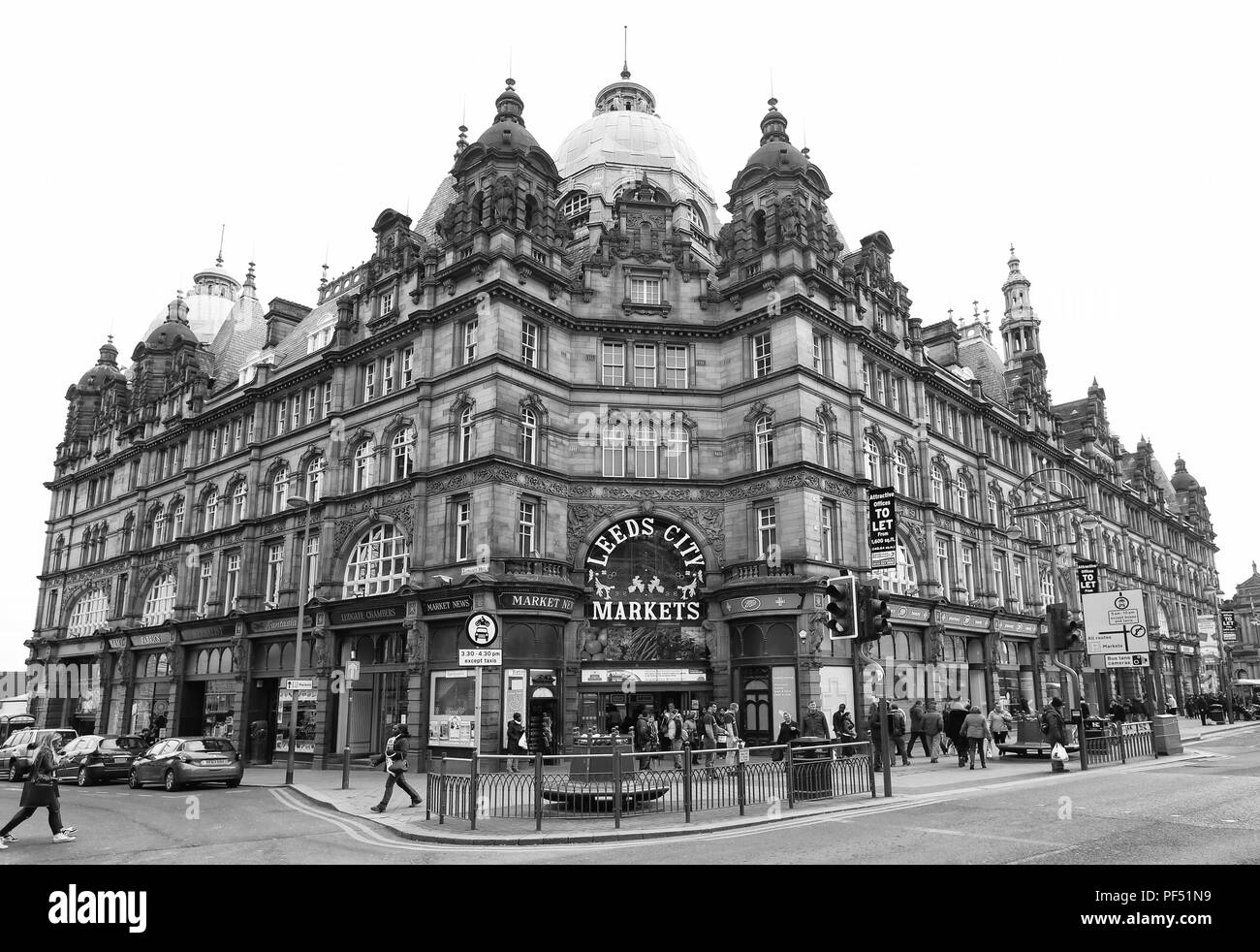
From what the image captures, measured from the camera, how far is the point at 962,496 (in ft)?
145

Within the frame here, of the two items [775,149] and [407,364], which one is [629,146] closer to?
[775,149]

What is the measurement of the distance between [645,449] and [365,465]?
11697 mm

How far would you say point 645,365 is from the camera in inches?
1369

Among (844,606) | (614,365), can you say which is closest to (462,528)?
(614,365)

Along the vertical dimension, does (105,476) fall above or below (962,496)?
above

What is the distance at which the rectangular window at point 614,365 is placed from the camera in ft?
113

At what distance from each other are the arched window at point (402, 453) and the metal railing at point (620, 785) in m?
18.8

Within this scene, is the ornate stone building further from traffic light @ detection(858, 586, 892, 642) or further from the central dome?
traffic light @ detection(858, 586, 892, 642)

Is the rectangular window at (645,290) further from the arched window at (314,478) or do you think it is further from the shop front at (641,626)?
the arched window at (314,478)

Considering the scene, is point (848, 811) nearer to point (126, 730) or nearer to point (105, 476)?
point (126, 730)

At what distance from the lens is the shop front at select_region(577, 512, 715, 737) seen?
31.2 m

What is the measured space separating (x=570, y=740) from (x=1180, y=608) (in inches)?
2601

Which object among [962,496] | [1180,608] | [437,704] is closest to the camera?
[437,704]
